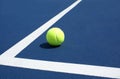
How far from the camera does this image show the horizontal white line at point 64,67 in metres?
4.20

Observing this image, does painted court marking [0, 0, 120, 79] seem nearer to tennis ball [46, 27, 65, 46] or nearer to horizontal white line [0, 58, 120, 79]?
horizontal white line [0, 58, 120, 79]

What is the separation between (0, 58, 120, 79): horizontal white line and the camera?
4202 millimetres

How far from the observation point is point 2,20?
7312mm

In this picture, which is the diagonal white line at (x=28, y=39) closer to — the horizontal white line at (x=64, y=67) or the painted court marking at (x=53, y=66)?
the painted court marking at (x=53, y=66)

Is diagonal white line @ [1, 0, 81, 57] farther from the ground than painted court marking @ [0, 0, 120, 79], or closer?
farther from the ground

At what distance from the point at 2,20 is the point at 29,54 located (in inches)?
102

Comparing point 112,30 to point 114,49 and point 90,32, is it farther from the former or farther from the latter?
point 114,49

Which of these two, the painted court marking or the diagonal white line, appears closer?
the painted court marking

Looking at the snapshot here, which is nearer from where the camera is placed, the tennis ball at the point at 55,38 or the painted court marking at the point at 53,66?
the painted court marking at the point at 53,66

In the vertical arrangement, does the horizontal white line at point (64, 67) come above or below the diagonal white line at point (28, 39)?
below

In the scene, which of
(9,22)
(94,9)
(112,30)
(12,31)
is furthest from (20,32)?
(94,9)

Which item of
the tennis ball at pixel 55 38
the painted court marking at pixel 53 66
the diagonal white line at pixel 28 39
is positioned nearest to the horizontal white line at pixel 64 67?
the painted court marking at pixel 53 66

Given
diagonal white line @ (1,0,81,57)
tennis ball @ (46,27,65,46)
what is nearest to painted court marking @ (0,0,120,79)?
diagonal white line @ (1,0,81,57)

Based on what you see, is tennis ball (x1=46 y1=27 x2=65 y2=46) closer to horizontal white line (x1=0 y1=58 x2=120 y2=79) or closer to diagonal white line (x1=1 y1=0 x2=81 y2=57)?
diagonal white line (x1=1 y1=0 x2=81 y2=57)
